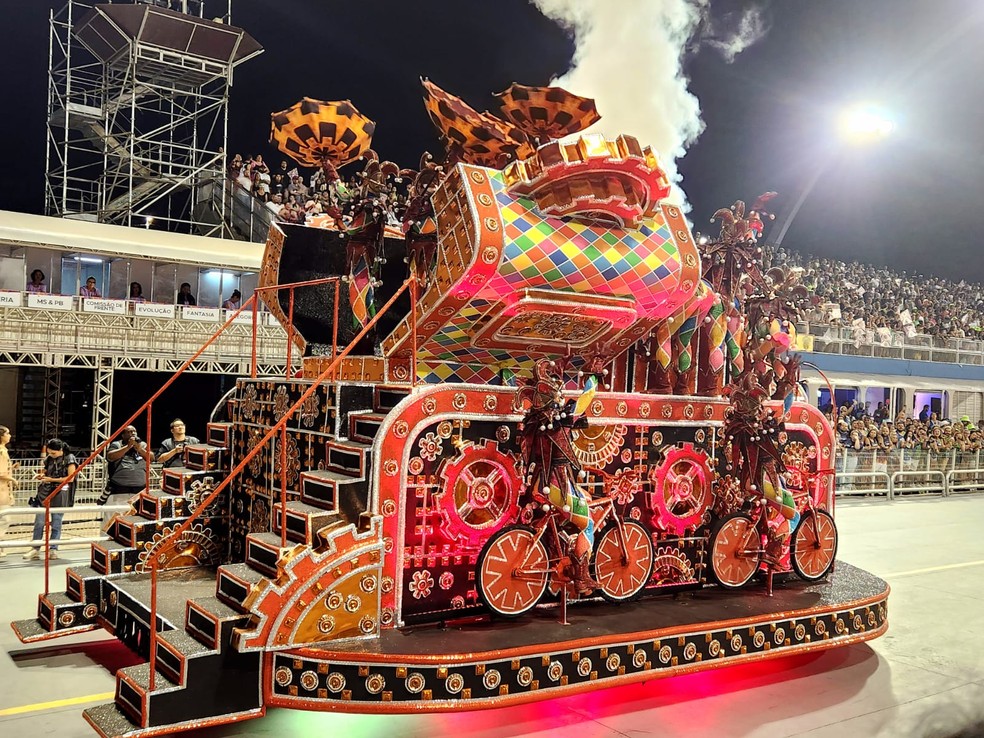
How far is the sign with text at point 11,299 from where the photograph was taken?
16.1 metres

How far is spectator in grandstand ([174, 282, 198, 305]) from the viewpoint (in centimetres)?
1861

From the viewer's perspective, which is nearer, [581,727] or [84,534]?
[581,727]

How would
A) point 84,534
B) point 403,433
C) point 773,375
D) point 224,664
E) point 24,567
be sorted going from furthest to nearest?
point 84,534, point 24,567, point 773,375, point 403,433, point 224,664

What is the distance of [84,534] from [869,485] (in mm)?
15996

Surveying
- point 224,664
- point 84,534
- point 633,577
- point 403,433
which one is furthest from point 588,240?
point 84,534

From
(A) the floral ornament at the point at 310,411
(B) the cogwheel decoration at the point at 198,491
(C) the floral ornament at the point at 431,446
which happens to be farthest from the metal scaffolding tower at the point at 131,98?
(C) the floral ornament at the point at 431,446

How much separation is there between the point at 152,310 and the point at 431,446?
13853mm

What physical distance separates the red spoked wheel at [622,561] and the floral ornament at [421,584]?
51.7 inches

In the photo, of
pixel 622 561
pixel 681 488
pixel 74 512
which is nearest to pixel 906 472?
pixel 681 488

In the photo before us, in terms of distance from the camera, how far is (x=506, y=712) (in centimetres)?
562

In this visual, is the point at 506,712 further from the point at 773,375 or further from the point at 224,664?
the point at 773,375

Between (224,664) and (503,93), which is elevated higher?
(503,93)

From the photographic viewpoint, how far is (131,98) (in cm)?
2248

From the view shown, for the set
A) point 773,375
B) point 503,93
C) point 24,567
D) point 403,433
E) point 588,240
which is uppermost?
point 503,93
